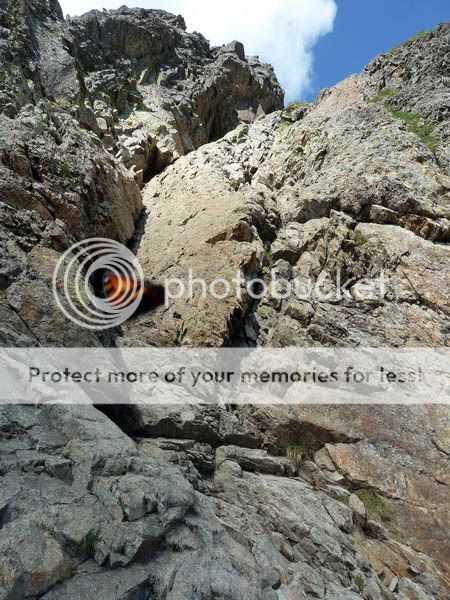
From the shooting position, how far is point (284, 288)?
1906 centimetres

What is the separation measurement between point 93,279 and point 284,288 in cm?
977

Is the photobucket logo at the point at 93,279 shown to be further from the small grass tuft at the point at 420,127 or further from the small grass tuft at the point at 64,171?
the small grass tuft at the point at 420,127

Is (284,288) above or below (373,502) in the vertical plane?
above

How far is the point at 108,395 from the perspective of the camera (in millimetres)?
12117

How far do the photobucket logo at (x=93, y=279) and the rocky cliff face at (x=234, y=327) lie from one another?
59cm

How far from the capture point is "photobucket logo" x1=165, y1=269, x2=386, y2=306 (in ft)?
58.3

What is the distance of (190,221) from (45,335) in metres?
13.9

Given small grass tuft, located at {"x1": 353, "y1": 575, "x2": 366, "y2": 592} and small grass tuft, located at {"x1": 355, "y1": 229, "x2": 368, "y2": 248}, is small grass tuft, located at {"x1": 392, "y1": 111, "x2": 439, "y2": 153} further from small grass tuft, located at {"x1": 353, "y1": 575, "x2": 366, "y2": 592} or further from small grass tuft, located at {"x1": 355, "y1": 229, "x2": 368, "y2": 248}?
small grass tuft, located at {"x1": 353, "y1": 575, "x2": 366, "y2": 592}

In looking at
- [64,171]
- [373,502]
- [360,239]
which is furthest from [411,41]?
[373,502]

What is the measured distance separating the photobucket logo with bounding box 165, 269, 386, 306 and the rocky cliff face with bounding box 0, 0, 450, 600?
15.3 inches

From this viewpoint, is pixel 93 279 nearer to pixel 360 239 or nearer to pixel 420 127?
pixel 360 239

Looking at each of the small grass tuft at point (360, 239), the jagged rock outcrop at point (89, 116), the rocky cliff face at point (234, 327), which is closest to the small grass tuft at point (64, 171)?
the jagged rock outcrop at point (89, 116)

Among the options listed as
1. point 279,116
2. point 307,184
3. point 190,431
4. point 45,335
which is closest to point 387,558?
point 190,431

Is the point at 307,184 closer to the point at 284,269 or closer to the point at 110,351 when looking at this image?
the point at 284,269
